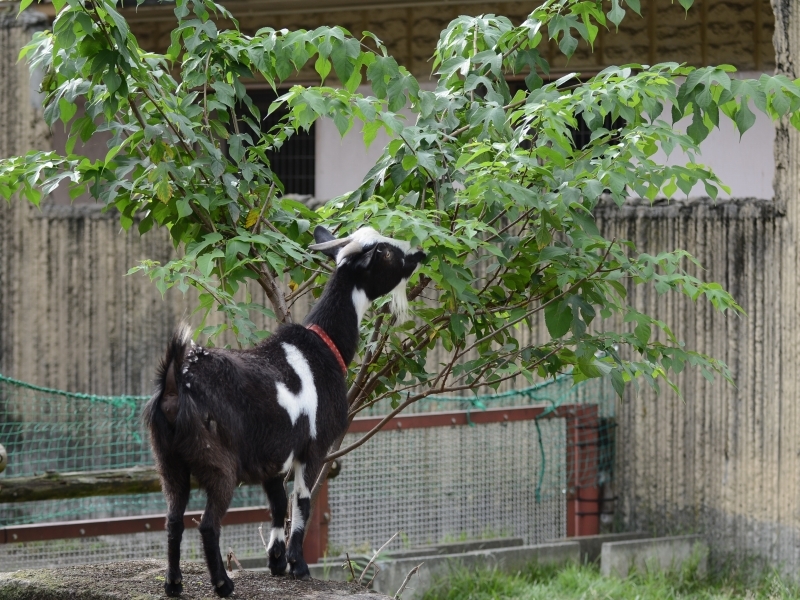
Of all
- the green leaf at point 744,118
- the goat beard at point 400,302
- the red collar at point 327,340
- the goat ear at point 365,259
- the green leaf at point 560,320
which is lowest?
the red collar at point 327,340

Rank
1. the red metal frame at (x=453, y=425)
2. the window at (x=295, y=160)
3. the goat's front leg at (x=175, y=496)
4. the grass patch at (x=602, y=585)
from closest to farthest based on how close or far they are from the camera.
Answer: the goat's front leg at (x=175, y=496) < the red metal frame at (x=453, y=425) < the grass patch at (x=602, y=585) < the window at (x=295, y=160)

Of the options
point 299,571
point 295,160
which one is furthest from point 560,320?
point 295,160

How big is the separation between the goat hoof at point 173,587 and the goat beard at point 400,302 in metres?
1.34

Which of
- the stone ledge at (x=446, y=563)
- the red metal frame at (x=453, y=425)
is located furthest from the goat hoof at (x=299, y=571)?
the red metal frame at (x=453, y=425)

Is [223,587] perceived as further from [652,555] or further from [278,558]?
[652,555]

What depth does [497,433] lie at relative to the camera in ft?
29.0

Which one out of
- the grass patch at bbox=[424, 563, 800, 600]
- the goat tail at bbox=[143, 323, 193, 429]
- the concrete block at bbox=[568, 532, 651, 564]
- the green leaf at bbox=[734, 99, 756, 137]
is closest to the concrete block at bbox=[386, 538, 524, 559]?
the grass patch at bbox=[424, 563, 800, 600]

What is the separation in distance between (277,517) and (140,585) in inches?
24.6

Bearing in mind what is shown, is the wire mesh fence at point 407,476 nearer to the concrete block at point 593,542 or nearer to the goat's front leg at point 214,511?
the concrete block at point 593,542

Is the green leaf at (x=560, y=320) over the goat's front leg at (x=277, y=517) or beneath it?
over

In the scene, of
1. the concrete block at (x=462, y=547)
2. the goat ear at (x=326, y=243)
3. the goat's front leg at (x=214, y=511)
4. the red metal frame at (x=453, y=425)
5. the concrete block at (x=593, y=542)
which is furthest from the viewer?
the concrete block at (x=593, y=542)

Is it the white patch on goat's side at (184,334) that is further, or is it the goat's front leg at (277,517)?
the goat's front leg at (277,517)

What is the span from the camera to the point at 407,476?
841 cm

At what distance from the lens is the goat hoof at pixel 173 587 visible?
416 cm
